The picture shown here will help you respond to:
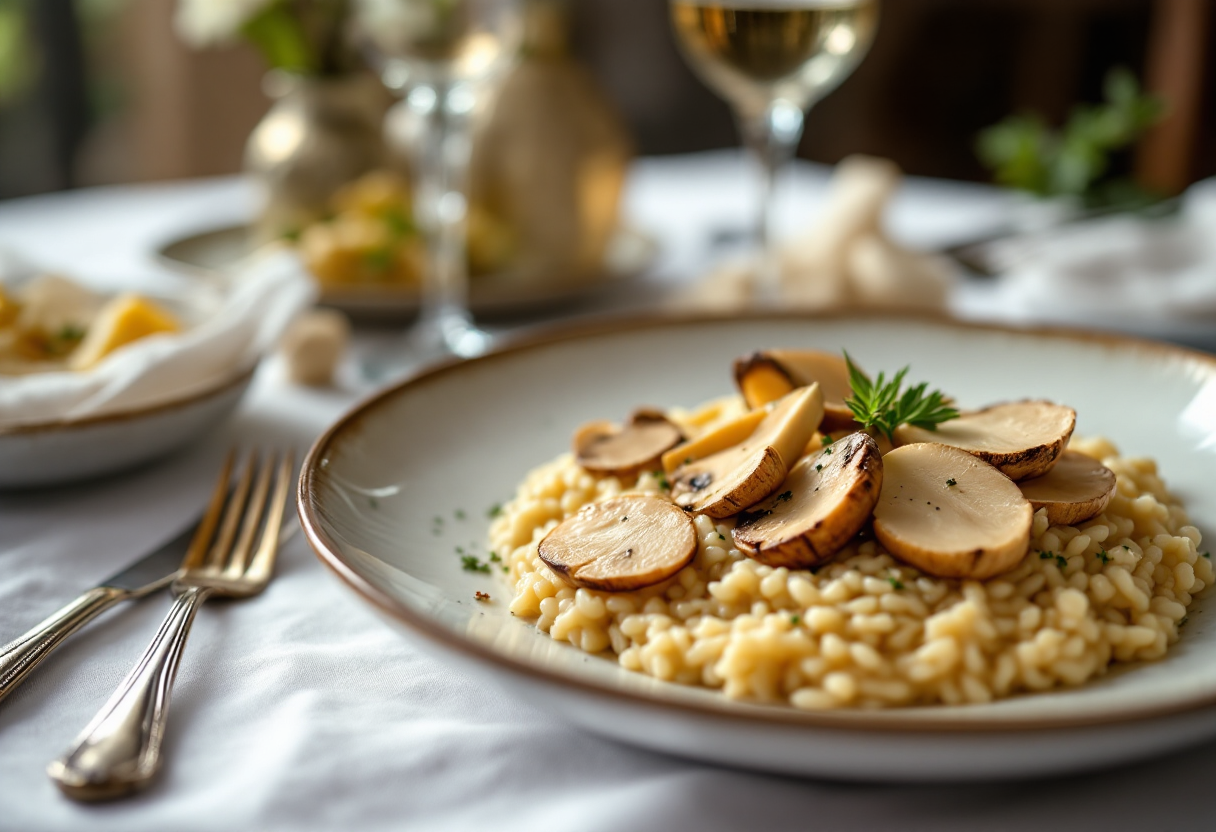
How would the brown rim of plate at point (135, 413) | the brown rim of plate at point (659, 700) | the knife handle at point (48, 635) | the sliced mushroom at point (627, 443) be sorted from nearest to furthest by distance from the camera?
the brown rim of plate at point (659, 700), the knife handle at point (48, 635), the sliced mushroom at point (627, 443), the brown rim of plate at point (135, 413)

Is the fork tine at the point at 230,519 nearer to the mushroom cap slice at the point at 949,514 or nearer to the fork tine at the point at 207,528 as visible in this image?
the fork tine at the point at 207,528

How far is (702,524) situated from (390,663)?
38 cm

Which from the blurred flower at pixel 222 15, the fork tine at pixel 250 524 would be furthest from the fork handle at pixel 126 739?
the blurred flower at pixel 222 15

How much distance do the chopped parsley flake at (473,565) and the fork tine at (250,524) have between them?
315 mm

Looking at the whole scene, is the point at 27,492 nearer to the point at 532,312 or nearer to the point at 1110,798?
the point at 532,312

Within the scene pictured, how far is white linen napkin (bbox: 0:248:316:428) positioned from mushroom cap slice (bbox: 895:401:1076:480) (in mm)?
1084

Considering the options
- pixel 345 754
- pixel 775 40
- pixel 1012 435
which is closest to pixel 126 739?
pixel 345 754

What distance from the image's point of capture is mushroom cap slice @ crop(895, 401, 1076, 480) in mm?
1234

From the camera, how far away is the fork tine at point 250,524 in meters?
1.45

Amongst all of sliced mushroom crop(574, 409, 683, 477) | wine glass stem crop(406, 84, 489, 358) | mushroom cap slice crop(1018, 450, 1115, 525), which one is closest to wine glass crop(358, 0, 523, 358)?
wine glass stem crop(406, 84, 489, 358)

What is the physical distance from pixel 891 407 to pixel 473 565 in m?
0.52

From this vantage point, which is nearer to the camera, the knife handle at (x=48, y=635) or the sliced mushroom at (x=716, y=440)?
the knife handle at (x=48, y=635)

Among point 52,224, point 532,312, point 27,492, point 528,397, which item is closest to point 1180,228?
point 532,312

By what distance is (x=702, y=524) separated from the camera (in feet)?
4.02
